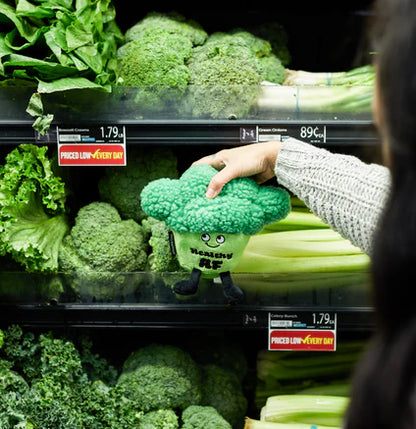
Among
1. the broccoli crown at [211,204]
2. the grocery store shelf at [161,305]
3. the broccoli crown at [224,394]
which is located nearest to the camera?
the broccoli crown at [211,204]

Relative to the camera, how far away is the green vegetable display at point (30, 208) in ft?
4.80

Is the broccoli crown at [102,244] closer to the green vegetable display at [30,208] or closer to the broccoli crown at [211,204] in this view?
the green vegetable display at [30,208]

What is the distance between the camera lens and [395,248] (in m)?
0.50

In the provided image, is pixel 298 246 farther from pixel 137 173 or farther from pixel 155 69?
pixel 155 69

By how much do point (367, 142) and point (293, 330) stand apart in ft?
1.58

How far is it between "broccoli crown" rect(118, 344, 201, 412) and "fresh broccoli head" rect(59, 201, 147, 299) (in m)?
0.26

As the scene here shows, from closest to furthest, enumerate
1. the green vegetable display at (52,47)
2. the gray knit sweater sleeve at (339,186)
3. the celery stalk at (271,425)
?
the gray knit sweater sleeve at (339,186) → the green vegetable display at (52,47) → the celery stalk at (271,425)

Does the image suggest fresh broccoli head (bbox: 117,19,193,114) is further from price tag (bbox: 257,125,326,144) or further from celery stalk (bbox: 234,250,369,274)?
celery stalk (bbox: 234,250,369,274)

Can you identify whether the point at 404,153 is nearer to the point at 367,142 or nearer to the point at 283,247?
the point at 367,142

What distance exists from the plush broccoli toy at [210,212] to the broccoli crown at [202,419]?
1.48ft

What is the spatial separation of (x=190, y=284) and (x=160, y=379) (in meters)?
0.37

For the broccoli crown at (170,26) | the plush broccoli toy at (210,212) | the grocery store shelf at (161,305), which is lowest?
the grocery store shelf at (161,305)

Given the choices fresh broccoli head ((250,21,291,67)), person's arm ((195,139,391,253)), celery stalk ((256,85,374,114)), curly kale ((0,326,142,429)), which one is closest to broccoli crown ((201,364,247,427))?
curly kale ((0,326,142,429))

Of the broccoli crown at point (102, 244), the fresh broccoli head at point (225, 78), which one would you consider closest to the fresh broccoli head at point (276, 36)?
the fresh broccoli head at point (225, 78)
